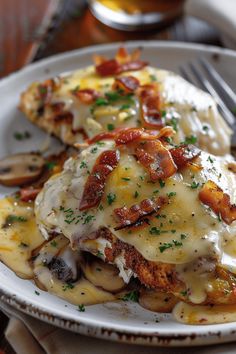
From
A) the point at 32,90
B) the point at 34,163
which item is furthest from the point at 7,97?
the point at 34,163

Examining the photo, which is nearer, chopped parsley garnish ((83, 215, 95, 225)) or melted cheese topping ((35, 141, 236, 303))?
melted cheese topping ((35, 141, 236, 303))

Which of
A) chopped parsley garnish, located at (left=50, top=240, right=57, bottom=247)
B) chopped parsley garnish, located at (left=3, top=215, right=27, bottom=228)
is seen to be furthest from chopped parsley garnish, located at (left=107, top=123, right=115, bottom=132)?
chopped parsley garnish, located at (left=50, top=240, right=57, bottom=247)

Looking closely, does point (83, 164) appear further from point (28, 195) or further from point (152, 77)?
point (152, 77)

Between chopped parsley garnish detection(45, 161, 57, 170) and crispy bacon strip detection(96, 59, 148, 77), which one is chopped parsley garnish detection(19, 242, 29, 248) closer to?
chopped parsley garnish detection(45, 161, 57, 170)

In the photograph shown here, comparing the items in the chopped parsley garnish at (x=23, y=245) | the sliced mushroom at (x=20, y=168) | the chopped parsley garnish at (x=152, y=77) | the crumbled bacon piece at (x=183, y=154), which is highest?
the crumbled bacon piece at (x=183, y=154)

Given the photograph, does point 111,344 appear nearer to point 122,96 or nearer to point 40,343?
point 40,343

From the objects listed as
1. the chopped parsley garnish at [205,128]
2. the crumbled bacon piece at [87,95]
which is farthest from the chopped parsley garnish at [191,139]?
the crumbled bacon piece at [87,95]

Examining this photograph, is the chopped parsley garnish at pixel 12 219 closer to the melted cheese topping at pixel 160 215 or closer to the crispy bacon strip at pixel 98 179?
the melted cheese topping at pixel 160 215
